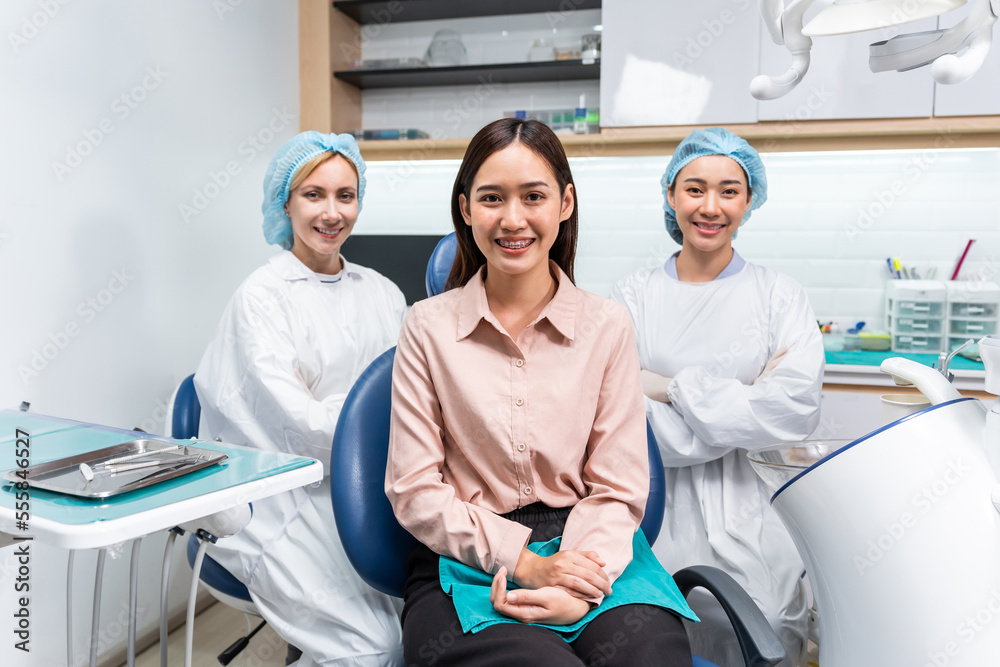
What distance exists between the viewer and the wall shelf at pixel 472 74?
2.97 m

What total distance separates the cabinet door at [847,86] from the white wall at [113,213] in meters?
2.03

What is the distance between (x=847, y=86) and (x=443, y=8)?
1.72 m

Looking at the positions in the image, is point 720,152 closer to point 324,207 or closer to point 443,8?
point 324,207

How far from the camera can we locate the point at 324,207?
1.87m

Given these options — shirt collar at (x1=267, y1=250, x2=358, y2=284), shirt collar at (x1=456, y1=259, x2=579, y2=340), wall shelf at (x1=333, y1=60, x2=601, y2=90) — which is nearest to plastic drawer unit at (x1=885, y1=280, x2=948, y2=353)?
wall shelf at (x1=333, y1=60, x2=601, y2=90)

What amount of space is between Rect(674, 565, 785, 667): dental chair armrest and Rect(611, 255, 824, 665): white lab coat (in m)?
0.29

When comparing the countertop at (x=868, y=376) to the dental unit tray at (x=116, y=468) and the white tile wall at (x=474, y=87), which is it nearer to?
the white tile wall at (x=474, y=87)

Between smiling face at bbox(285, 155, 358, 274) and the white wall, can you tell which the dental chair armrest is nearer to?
smiling face at bbox(285, 155, 358, 274)

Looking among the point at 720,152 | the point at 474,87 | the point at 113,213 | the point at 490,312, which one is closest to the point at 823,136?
the point at 720,152

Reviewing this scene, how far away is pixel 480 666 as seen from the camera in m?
1.03

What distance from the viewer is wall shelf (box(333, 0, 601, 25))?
3105mm

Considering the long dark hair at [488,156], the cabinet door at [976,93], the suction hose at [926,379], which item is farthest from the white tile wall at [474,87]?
the suction hose at [926,379]

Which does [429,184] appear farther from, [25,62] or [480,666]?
[480,666]

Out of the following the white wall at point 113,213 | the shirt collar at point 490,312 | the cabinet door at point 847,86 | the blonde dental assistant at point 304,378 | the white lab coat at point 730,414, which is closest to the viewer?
the shirt collar at point 490,312
